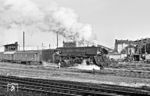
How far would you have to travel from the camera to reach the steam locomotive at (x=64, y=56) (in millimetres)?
36719

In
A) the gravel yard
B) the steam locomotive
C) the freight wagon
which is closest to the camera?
the gravel yard

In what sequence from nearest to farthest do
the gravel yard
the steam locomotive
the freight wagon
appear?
the gravel yard
the steam locomotive
the freight wagon

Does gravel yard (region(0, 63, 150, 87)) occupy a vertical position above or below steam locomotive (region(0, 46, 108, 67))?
below

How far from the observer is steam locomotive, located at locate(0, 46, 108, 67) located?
36.7 meters

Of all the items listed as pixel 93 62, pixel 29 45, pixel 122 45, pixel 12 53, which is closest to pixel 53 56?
pixel 93 62

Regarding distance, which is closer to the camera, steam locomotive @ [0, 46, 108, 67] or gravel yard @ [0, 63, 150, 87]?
gravel yard @ [0, 63, 150, 87]

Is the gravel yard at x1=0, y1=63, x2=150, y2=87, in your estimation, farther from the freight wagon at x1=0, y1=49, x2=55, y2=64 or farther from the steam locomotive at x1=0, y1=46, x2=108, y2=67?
the freight wagon at x1=0, y1=49, x2=55, y2=64

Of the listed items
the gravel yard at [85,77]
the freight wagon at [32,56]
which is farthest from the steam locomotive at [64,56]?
the gravel yard at [85,77]

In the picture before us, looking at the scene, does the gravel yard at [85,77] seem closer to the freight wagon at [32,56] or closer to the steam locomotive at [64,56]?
the steam locomotive at [64,56]


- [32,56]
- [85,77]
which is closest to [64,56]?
[32,56]

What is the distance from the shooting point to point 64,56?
4022 cm

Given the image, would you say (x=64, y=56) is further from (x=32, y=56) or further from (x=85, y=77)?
(x=85, y=77)

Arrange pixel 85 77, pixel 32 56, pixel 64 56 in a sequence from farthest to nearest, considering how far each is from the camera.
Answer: pixel 32 56 → pixel 64 56 → pixel 85 77

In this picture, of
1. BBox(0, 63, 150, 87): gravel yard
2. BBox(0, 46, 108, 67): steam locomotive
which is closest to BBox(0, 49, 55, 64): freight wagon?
BBox(0, 46, 108, 67): steam locomotive
